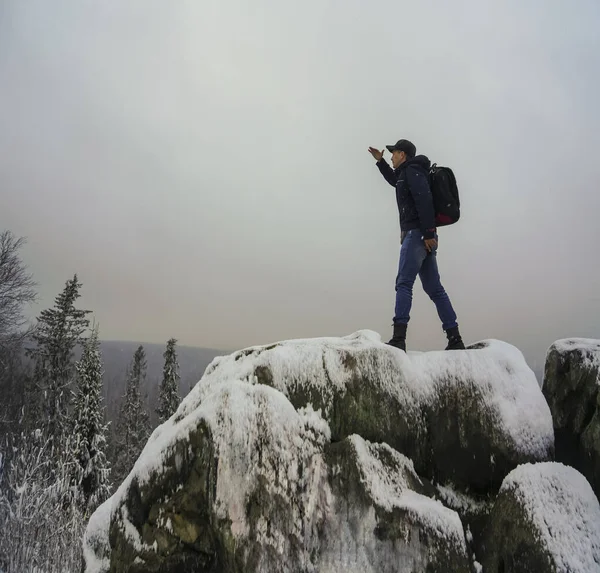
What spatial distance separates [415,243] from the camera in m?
6.77

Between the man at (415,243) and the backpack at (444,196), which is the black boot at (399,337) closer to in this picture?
the man at (415,243)

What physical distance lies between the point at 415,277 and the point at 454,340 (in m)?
1.16

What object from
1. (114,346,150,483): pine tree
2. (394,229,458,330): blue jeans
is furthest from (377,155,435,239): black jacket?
(114,346,150,483): pine tree

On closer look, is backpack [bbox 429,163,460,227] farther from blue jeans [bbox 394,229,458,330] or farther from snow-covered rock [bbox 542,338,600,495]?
snow-covered rock [bbox 542,338,600,495]

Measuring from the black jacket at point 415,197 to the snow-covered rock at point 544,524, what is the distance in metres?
3.54

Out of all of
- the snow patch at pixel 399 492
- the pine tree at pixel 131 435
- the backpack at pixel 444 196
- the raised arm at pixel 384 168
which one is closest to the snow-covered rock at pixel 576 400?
the snow patch at pixel 399 492

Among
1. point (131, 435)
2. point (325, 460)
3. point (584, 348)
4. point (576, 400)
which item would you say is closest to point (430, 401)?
point (325, 460)

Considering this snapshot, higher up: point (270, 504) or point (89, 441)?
point (270, 504)

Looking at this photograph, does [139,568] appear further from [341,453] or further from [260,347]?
[260,347]

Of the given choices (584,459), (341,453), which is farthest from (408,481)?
(584,459)

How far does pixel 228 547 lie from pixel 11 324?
24.7 m

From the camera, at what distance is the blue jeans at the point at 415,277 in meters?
6.71

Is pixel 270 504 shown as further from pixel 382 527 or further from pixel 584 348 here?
pixel 584 348

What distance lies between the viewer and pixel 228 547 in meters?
4.55
